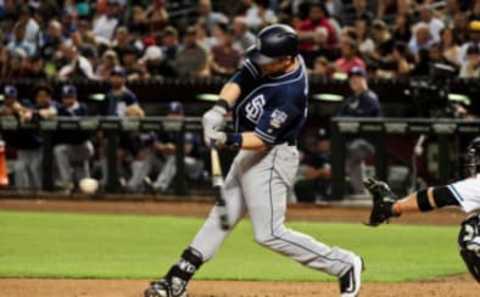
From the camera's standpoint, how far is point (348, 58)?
18.0 m

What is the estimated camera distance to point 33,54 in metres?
20.7

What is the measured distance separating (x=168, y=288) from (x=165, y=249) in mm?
4048

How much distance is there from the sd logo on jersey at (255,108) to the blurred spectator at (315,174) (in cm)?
876

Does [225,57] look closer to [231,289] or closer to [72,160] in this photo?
[72,160]

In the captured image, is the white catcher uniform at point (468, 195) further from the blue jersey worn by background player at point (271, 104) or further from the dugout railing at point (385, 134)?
the dugout railing at point (385, 134)

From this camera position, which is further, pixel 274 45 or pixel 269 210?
pixel 269 210

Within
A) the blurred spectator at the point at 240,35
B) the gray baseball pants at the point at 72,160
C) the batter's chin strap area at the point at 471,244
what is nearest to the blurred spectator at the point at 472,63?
the blurred spectator at the point at 240,35

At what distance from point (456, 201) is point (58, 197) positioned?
1157cm

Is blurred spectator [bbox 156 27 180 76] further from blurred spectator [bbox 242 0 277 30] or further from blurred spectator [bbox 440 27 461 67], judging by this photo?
blurred spectator [bbox 440 27 461 67]

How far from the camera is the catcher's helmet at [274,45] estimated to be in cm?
817

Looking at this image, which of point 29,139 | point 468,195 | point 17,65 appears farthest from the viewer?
point 17,65

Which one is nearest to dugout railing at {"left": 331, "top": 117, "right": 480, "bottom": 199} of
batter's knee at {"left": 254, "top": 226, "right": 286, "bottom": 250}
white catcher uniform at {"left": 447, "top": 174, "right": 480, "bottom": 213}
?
batter's knee at {"left": 254, "top": 226, "right": 286, "bottom": 250}

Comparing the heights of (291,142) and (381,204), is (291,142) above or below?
above

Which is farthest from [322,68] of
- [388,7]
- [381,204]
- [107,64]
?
[381,204]
